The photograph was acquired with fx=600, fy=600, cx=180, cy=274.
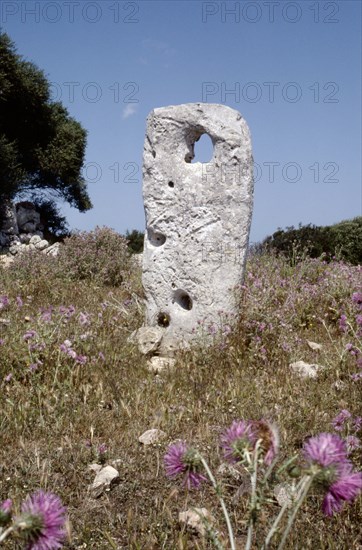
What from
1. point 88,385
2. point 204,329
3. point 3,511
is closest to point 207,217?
point 204,329

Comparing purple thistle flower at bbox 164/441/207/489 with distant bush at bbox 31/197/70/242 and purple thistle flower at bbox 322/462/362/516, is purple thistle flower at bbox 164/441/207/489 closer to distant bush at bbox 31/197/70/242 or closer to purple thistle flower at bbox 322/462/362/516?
purple thistle flower at bbox 322/462/362/516

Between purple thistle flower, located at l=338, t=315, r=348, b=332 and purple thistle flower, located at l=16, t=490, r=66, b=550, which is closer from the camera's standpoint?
purple thistle flower, located at l=16, t=490, r=66, b=550

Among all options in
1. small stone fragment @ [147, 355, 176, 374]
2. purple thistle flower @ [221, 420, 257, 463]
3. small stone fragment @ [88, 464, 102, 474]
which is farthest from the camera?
small stone fragment @ [147, 355, 176, 374]

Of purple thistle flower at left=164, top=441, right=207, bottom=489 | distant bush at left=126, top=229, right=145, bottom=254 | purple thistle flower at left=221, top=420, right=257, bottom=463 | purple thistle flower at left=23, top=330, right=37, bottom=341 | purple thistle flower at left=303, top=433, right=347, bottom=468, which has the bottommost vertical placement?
distant bush at left=126, top=229, right=145, bottom=254

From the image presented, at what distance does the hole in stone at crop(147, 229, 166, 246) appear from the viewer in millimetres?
7191

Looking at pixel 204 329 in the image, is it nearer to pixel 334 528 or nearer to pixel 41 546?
pixel 334 528

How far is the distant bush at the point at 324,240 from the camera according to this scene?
15.2 m

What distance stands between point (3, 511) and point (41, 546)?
146 millimetres

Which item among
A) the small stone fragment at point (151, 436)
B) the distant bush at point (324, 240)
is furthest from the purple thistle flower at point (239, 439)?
the distant bush at point (324, 240)

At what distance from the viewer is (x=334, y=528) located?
3.11m

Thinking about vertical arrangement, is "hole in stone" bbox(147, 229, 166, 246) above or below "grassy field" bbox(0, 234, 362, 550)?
above

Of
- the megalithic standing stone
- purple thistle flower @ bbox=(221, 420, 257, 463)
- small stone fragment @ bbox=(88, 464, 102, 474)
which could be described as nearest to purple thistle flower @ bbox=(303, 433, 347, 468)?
purple thistle flower @ bbox=(221, 420, 257, 463)

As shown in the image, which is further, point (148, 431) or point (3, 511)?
point (148, 431)

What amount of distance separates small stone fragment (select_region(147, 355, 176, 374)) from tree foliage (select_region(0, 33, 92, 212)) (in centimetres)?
1350
